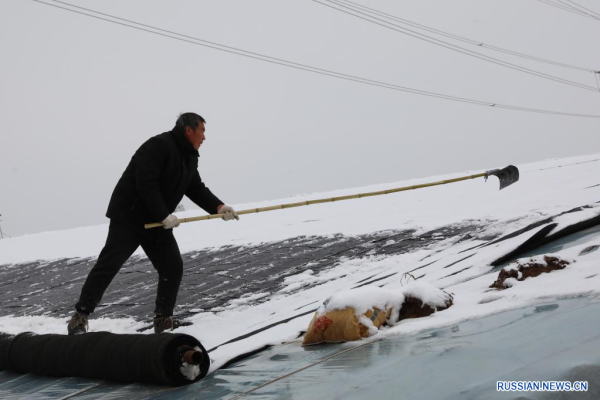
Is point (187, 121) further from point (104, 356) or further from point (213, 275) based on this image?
point (213, 275)

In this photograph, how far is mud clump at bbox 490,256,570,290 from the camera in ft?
10.3

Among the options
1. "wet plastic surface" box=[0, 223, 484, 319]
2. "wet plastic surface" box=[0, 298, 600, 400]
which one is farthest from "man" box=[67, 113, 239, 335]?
"wet plastic surface" box=[0, 298, 600, 400]

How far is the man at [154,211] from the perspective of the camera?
11.5 feet

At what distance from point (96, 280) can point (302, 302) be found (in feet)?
4.26

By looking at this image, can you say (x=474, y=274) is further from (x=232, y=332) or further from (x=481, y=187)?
(x=481, y=187)

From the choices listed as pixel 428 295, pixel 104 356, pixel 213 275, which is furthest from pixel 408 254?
pixel 104 356

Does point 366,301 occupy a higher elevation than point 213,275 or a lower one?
lower

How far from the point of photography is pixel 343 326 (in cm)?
283

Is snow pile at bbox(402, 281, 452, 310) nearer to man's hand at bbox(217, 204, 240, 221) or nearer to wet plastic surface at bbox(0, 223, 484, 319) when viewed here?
man's hand at bbox(217, 204, 240, 221)

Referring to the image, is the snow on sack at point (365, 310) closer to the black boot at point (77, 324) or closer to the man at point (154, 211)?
the man at point (154, 211)

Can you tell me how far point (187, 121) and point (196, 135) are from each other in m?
0.10

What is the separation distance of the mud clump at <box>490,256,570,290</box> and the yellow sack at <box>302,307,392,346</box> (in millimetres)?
677

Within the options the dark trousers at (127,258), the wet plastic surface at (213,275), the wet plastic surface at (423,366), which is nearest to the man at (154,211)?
the dark trousers at (127,258)

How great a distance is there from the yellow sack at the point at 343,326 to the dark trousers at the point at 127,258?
108 centimetres
